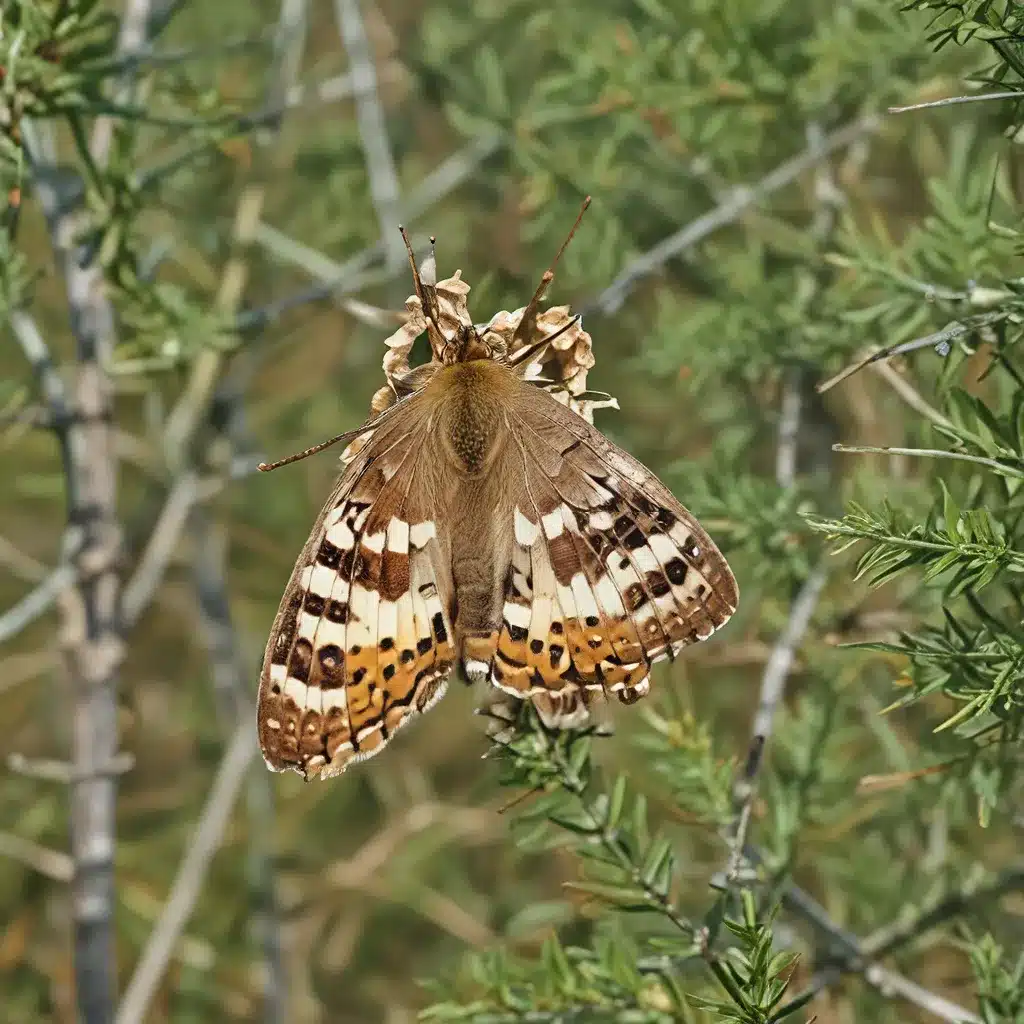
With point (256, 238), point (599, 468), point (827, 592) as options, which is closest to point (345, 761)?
point (599, 468)

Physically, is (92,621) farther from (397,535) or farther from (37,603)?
(397,535)

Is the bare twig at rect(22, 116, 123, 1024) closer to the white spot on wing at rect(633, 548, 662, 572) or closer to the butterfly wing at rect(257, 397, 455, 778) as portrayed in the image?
the butterfly wing at rect(257, 397, 455, 778)

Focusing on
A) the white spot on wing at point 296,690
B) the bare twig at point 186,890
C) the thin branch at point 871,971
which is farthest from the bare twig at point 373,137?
the thin branch at point 871,971

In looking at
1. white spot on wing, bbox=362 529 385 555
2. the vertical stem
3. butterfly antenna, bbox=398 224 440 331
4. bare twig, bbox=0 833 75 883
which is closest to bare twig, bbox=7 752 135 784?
the vertical stem

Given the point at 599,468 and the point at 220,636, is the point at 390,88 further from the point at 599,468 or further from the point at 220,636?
the point at 599,468

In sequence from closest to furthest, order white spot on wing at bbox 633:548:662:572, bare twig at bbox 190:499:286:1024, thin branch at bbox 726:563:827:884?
thin branch at bbox 726:563:827:884 < white spot on wing at bbox 633:548:662:572 < bare twig at bbox 190:499:286:1024
